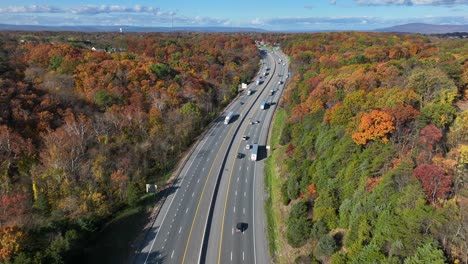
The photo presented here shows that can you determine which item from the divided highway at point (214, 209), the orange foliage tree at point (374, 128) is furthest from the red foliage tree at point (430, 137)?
the divided highway at point (214, 209)

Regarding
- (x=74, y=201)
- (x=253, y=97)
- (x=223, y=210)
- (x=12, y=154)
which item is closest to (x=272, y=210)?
(x=223, y=210)

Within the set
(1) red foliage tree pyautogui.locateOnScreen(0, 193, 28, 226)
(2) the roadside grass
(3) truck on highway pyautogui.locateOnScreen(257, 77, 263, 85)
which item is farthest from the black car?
(3) truck on highway pyautogui.locateOnScreen(257, 77, 263, 85)

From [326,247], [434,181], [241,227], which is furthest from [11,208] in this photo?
[434,181]

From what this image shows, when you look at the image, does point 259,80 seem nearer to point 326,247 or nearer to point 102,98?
point 102,98

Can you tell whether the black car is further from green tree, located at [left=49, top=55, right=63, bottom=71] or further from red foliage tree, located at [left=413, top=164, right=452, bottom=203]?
green tree, located at [left=49, top=55, right=63, bottom=71]

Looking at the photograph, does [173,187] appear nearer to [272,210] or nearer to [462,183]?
[272,210]

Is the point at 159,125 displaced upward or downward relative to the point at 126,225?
upward
